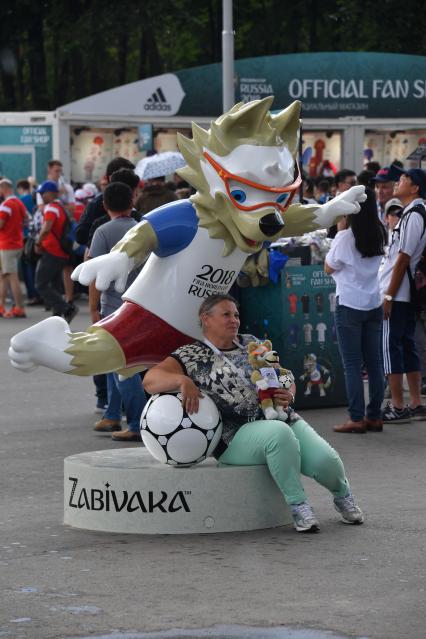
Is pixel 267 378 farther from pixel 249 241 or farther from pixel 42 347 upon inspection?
pixel 42 347

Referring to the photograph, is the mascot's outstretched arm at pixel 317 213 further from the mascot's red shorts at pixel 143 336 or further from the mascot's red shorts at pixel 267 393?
the mascot's red shorts at pixel 267 393

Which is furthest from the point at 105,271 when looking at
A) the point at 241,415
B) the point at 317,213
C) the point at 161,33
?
the point at 161,33

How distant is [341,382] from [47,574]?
580cm

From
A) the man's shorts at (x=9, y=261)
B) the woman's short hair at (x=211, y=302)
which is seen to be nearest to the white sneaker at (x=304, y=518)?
the woman's short hair at (x=211, y=302)

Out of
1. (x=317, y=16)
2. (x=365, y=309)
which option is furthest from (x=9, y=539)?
(x=317, y=16)

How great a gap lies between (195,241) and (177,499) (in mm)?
1428

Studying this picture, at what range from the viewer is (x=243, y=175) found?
770 centimetres

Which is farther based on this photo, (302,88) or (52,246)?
(302,88)

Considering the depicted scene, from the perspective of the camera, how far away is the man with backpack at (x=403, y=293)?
35.9ft

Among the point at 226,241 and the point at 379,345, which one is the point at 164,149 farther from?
the point at 226,241

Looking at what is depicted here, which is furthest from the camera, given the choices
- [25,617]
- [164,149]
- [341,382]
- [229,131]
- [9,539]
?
[164,149]

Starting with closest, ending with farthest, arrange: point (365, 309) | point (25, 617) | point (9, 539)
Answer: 1. point (25, 617)
2. point (9, 539)
3. point (365, 309)

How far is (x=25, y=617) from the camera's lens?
5.76m

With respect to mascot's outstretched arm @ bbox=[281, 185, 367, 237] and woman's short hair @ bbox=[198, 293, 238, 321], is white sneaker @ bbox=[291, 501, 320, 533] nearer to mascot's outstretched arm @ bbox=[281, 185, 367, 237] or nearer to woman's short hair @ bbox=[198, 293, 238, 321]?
woman's short hair @ bbox=[198, 293, 238, 321]
